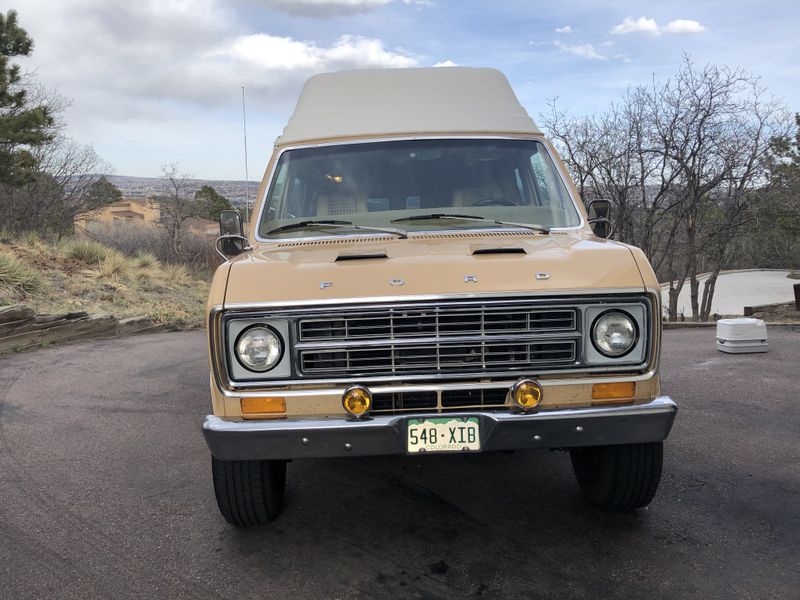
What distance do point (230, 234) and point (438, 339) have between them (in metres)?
1.80

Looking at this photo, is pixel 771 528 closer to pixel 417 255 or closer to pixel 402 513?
pixel 402 513

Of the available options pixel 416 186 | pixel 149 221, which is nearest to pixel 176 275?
pixel 416 186

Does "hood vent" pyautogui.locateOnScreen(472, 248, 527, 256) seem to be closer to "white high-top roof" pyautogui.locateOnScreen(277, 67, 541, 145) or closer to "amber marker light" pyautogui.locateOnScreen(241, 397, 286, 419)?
"amber marker light" pyautogui.locateOnScreen(241, 397, 286, 419)

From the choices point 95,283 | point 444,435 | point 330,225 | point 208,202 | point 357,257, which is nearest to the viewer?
point 444,435

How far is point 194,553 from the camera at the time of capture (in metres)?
3.37

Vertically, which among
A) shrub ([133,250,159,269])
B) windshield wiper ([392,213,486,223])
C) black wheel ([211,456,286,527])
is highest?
windshield wiper ([392,213,486,223])

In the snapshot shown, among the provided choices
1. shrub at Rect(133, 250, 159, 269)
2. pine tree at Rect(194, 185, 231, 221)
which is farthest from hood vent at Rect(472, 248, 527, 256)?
pine tree at Rect(194, 185, 231, 221)

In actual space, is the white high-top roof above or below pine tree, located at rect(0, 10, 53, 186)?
below

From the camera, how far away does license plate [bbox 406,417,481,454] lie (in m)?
2.91

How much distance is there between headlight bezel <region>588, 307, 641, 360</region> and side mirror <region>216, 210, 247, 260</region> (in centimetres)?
216

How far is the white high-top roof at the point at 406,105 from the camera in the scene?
4.41 metres

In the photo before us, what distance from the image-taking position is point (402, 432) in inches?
115

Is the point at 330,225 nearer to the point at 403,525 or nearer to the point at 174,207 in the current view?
the point at 403,525

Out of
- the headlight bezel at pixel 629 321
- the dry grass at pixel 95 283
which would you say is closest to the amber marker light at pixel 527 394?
the headlight bezel at pixel 629 321
